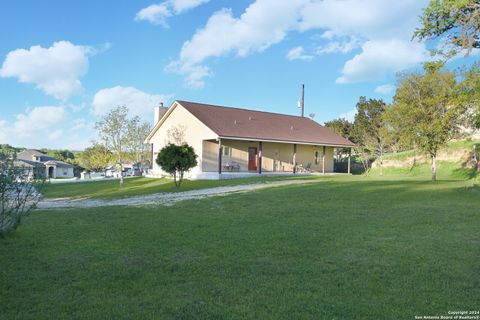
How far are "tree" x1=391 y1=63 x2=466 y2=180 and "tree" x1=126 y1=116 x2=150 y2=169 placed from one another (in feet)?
69.9

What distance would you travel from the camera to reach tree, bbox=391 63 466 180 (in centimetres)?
2199

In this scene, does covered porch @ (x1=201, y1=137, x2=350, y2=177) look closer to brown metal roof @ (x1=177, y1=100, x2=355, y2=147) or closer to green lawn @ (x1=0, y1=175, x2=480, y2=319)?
brown metal roof @ (x1=177, y1=100, x2=355, y2=147)

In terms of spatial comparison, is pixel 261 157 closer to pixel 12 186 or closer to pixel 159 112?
pixel 159 112

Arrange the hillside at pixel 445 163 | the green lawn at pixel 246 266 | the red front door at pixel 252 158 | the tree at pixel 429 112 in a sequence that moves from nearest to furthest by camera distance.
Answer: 1. the green lawn at pixel 246 266
2. the tree at pixel 429 112
3. the hillside at pixel 445 163
4. the red front door at pixel 252 158

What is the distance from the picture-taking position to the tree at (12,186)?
7.52m

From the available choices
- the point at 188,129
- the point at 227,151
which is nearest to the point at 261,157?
the point at 227,151

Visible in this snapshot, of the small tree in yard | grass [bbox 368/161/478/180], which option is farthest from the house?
grass [bbox 368/161/478/180]

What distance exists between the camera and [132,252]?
6.80 m

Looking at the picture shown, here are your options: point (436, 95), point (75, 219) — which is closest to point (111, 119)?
point (75, 219)

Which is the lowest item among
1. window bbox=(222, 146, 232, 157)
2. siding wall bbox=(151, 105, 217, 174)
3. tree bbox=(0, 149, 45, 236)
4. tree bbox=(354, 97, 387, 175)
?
tree bbox=(0, 149, 45, 236)

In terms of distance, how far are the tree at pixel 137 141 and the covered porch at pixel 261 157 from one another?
7.80m

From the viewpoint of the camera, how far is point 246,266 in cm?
588

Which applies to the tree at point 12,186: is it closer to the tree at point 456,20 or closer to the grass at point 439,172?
the tree at point 456,20

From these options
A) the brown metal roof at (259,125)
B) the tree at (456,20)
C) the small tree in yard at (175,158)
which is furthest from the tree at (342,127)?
the tree at (456,20)
